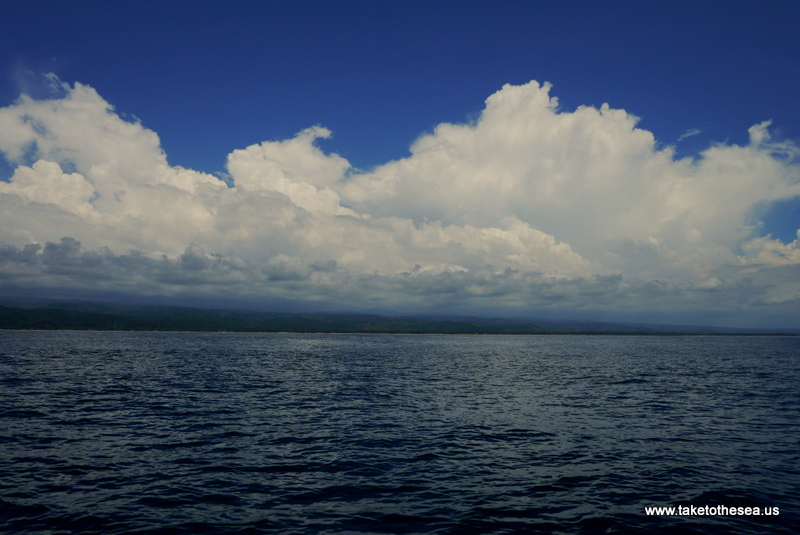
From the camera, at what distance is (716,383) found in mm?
82438

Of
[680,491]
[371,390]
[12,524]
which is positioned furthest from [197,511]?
[371,390]

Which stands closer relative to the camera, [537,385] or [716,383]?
[537,385]

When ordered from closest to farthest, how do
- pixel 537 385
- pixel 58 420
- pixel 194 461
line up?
1. pixel 194 461
2. pixel 58 420
3. pixel 537 385

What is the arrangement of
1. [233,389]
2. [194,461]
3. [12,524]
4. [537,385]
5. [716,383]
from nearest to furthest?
1. [12,524]
2. [194,461]
3. [233,389]
4. [537,385]
5. [716,383]

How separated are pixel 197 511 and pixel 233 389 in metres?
46.8

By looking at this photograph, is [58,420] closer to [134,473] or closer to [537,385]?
[134,473]

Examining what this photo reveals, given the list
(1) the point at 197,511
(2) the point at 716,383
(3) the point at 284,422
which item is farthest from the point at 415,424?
(2) the point at 716,383

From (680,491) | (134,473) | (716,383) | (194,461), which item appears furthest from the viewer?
(716,383)

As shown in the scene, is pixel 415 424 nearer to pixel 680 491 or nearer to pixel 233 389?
pixel 680 491

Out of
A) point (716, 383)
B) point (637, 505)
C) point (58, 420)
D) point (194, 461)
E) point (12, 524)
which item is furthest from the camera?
point (716, 383)

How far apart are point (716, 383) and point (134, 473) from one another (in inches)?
3696

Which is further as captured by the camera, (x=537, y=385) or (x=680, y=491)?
(x=537, y=385)

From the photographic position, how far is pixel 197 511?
2323 cm

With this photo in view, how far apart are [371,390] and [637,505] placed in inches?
1856
